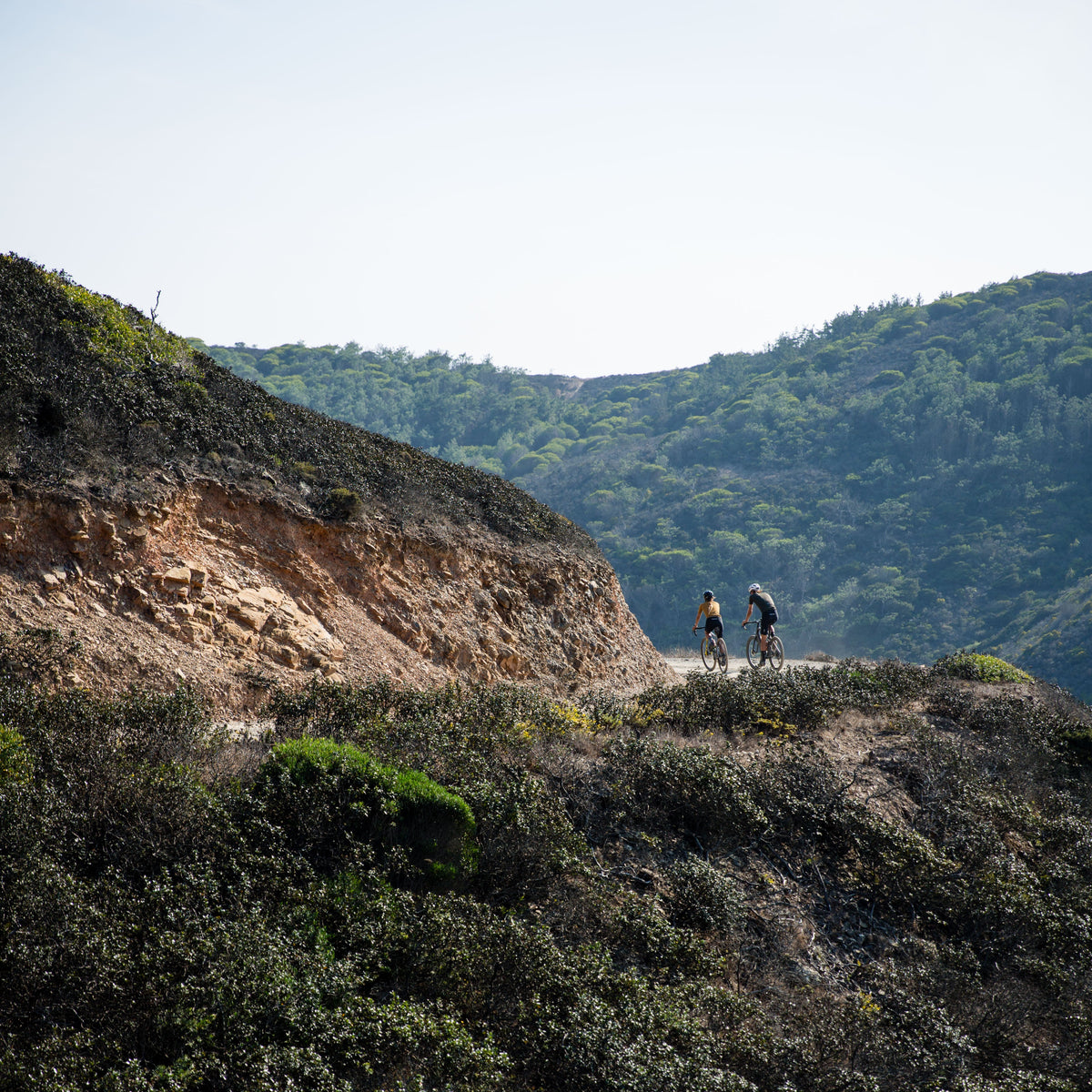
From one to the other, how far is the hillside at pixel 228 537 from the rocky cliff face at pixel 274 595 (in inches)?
0.8

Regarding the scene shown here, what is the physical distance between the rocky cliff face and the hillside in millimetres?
21

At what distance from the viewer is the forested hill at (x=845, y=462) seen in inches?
2057

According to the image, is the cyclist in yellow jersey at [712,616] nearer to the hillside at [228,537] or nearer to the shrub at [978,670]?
the hillside at [228,537]

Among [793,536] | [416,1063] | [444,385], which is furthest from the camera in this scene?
[444,385]

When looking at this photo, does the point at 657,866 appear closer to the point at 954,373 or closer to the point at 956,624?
the point at 956,624

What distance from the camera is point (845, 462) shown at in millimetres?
64500

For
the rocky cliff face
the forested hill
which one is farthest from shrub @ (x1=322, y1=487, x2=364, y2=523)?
the forested hill

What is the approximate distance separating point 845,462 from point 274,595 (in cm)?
6015

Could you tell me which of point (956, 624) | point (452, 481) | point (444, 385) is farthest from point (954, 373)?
point (452, 481)

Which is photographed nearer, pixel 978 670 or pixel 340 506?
pixel 340 506

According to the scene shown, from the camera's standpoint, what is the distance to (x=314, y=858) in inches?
245

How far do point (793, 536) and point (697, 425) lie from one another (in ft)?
53.1

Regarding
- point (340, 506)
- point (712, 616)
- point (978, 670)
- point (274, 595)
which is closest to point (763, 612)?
point (712, 616)

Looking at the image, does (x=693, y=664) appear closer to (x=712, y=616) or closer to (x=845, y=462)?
(x=712, y=616)
